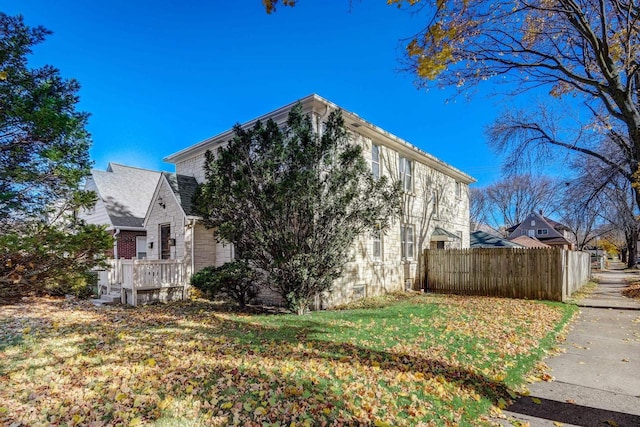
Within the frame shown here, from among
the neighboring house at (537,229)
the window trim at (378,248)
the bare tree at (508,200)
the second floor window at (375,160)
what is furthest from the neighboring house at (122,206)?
the bare tree at (508,200)

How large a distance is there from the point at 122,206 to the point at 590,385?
A: 18688mm

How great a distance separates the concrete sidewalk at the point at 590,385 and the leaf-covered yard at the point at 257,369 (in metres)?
0.34

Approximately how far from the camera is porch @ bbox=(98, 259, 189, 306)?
10414 mm

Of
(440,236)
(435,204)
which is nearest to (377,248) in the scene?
(440,236)

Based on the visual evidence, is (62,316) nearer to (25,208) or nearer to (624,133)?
(25,208)

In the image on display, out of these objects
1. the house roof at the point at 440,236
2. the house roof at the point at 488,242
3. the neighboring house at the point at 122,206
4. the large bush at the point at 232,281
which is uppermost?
the neighboring house at the point at 122,206

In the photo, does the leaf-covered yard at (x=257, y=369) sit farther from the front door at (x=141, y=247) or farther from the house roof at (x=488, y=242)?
the house roof at (x=488, y=242)

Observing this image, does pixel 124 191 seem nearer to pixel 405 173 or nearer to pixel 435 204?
pixel 405 173

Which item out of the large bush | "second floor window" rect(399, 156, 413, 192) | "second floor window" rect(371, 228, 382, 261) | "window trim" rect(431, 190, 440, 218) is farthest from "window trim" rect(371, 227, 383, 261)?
"window trim" rect(431, 190, 440, 218)

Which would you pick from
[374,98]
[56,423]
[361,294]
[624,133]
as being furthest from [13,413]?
[624,133]

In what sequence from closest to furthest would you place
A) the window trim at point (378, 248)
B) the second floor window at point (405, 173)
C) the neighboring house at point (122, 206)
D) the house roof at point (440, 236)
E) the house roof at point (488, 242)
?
the window trim at point (378, 248) < the second floor window at point (405, 173) < the neighboring house at point (122, 206) < the house roof at point (440, 236) < the house roof at point (488, 242)

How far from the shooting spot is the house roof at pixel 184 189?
1291 centimetres

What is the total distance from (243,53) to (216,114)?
6120mm

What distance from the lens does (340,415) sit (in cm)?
358
